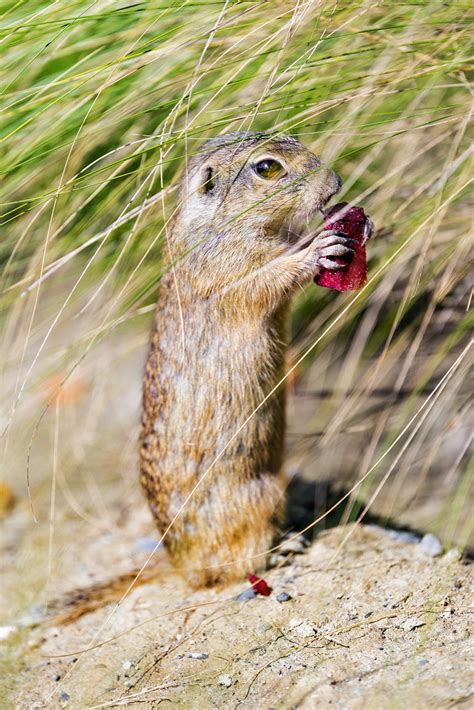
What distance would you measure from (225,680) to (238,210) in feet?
5.33

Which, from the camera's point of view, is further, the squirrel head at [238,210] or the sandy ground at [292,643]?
the squirrel head at [238,210]

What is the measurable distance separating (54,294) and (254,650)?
3367 millimetres

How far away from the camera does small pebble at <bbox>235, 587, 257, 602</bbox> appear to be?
315 centimetres

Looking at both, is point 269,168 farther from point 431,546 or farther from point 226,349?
point 431,546

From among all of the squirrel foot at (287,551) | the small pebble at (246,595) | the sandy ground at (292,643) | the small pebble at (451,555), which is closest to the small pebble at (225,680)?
the sandy ground at (292,643)

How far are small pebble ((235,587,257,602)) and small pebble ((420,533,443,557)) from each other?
68 centimetres

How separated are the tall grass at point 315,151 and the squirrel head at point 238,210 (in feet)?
0.35

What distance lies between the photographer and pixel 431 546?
3.22m

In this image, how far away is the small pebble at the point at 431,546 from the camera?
3191 mm

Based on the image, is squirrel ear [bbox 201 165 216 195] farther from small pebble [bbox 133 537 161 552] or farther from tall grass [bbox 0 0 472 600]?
small pebble [bbox 133 537 161 552]

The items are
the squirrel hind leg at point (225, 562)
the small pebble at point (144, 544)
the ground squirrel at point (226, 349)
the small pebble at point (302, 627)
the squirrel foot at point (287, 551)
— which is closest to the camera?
the small pebble at point (302, 627)

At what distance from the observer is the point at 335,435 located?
3.73m

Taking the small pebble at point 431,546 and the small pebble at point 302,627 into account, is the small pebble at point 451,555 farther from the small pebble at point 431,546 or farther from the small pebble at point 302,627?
the small pebble at point 302,627

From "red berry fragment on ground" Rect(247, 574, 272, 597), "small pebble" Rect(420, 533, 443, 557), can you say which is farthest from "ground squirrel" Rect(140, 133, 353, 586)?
"small pebble" Rect(420, 533, 443, 557)
